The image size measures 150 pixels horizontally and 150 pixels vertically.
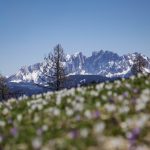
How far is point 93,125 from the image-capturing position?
388 inches

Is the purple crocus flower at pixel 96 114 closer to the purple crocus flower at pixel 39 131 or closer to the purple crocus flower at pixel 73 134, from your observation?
the purple crocus flower at pixel 73 134

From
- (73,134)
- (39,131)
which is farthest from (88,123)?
(39,131)

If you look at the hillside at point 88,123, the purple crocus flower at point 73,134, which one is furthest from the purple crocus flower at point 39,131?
the purple crocus flower at point 73,134

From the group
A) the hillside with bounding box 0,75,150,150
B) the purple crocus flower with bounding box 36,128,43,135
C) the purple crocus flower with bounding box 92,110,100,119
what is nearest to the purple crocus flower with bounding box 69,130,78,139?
the hillside with bounding box 0,75,150,150

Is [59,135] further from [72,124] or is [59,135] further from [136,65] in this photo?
[136,65]

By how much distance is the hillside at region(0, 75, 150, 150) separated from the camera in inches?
344

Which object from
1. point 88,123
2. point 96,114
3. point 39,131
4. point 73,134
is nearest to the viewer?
point 73,134

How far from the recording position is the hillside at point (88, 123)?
8742mm

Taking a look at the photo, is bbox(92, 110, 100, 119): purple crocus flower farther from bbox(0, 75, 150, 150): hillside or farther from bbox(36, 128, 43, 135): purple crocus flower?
bbox(36, 128, 43, 135): purple crocus flower

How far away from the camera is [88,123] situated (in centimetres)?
1013

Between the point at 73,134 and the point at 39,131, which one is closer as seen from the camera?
the point at 73,134

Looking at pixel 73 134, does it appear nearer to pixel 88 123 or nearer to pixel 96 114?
pixel 88 123

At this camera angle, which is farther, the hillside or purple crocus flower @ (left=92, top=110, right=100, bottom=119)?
purple crocus flower @ (left=92, top=110, right=100, bottom=119)

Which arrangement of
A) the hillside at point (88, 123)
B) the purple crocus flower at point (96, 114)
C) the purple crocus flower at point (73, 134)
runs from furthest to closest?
1. the purple crocus flower at point (96, 114)
2. the purple crocus flower at point (73, 134)
3. the hillside at point (88, 123)
